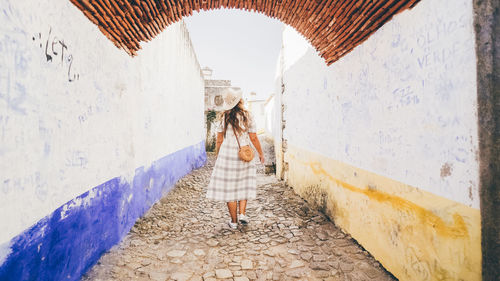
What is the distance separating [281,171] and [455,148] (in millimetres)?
5313

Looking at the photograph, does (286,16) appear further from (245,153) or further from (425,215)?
(425,215)

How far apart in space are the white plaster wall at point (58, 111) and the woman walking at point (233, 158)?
3.81 feet

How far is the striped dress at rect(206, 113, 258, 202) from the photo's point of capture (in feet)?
11.2

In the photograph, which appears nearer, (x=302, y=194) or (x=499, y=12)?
(x=499, y=12)

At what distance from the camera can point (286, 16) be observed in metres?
3.89

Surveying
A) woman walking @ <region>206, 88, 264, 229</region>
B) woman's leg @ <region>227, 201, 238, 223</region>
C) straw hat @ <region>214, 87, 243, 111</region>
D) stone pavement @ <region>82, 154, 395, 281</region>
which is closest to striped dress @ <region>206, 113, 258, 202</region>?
woman walking @ <region>206, 88, 264, 229</region>

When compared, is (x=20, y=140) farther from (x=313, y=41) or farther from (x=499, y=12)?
(x=313, y=41)

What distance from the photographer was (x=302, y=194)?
16.4ft

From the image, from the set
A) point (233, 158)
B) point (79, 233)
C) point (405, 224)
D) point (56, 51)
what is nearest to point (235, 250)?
point (233, 158)

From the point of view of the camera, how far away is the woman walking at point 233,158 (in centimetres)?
342

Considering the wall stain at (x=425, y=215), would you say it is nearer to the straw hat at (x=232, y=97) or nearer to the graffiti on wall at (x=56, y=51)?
the straw hat at (x=232, y=97)

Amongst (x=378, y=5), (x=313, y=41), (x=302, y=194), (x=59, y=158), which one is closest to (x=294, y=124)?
(x=302, y=194)

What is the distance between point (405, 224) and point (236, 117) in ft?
7.29

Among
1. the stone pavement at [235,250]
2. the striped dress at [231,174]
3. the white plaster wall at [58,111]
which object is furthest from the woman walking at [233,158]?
the white plaster wall at [58,111]
